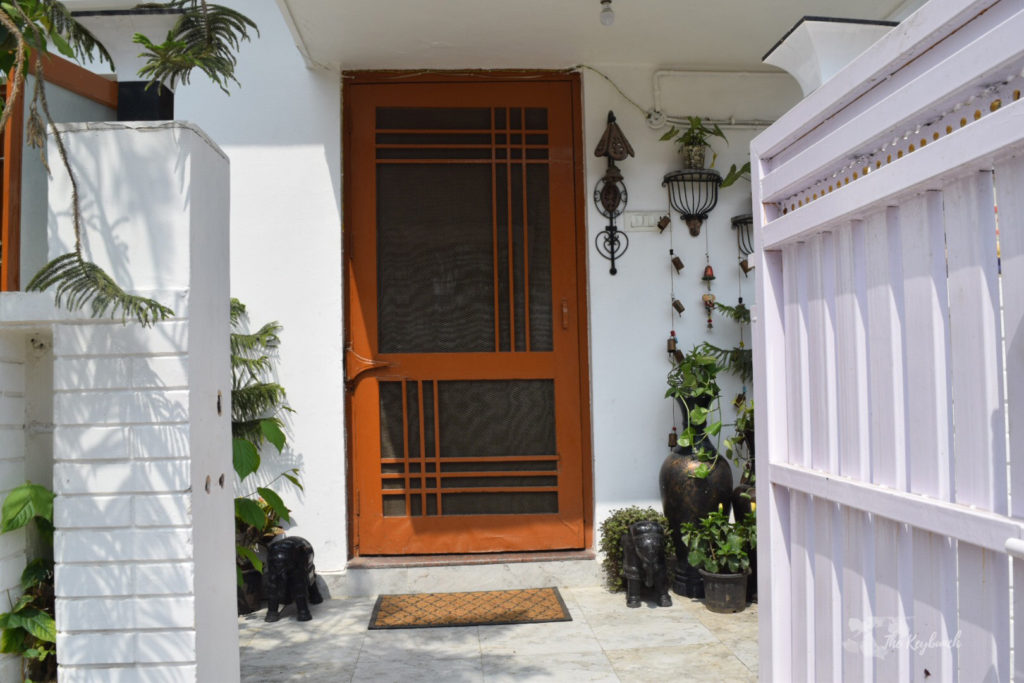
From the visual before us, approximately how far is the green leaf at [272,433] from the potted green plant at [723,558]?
1.90 metres

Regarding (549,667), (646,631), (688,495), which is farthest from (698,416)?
(549,667)

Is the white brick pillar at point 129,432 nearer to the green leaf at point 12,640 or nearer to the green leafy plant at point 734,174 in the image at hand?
Result: the green leaf at point 12,640

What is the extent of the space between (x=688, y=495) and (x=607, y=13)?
86.6 inches

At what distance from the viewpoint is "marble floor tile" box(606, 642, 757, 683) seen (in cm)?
276

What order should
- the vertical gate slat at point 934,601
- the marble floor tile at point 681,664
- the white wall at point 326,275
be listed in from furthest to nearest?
the white wall at point 326,275 < the marble floor tile at point 681,664 < the vertical gate slat at point 934,601

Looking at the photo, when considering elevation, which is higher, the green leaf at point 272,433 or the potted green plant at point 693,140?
the potted green plant at point 693,140

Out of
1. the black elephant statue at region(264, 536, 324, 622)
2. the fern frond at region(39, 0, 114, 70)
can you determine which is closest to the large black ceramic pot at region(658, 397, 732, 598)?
the black elephant statue at region(264, 536, 324, 622)

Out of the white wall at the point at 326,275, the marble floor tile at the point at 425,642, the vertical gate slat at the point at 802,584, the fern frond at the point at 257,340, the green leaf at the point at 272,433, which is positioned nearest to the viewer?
the vertical gate slat at the point at 802,584

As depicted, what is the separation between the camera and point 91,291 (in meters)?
1.83

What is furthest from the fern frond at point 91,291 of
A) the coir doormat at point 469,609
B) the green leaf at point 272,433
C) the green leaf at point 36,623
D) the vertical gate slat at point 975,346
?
the coir doormat at point 469,609

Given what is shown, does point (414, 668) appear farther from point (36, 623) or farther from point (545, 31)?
point (545, 31)

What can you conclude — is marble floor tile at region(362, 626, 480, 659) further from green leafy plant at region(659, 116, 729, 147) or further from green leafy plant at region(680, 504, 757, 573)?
green leafy plant at region(659, 116, 729, 147)

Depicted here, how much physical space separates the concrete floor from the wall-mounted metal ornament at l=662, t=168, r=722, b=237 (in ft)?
6.28

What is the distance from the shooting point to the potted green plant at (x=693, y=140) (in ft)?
13.3
